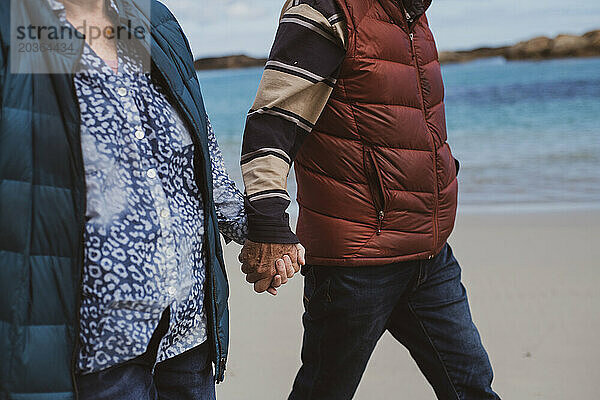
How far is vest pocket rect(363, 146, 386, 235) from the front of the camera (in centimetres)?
201

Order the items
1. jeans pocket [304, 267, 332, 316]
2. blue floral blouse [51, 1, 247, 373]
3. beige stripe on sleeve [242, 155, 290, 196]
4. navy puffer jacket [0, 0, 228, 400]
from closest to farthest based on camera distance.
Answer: navy puffer jacket [0, 0, 228, 400] → blue floral blouse [51, 1, 247, 373] → beige stripe on sleeve [242, 155, 290, 196] → jeans pocket [304, 267, 332, 316]

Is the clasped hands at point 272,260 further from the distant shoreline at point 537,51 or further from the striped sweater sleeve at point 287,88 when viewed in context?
the distant shoreline at point 537,51

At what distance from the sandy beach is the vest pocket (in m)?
1.36

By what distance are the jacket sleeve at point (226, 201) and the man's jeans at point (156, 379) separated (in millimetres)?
315

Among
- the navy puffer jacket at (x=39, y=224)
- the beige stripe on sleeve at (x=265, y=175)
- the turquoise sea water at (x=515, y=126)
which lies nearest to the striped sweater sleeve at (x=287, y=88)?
the beige stripe on sleeve at (x=265, y=175)

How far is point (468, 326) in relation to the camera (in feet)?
7.34

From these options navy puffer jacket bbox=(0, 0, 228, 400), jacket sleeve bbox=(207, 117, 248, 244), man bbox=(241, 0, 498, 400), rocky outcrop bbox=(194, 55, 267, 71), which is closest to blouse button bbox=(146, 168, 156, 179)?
navy puffer jacket bbox=(0, 0, 228, 400)

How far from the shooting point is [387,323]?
2.30 meters

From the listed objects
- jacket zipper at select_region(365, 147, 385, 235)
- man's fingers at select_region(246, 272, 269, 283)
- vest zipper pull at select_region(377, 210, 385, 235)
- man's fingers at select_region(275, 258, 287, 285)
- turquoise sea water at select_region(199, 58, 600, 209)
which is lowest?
turquoise sea water at select_region(199, 58, 600, 209)

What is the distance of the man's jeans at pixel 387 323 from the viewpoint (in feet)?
6.91

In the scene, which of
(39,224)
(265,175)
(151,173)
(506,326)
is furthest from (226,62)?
(39,224)

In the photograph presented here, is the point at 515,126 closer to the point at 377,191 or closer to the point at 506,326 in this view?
the point at 506,326

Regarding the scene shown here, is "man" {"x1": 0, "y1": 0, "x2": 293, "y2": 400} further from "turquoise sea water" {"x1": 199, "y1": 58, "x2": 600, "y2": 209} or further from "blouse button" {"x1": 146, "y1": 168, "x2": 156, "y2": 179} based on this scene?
"turquoise sea water" {"x1": 199, "y1": 58, "x2": 600, "y2": 209}

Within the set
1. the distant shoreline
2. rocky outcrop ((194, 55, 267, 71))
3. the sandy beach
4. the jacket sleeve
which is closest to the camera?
A: the jacket sleeve
